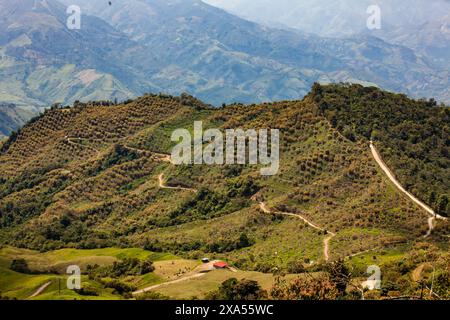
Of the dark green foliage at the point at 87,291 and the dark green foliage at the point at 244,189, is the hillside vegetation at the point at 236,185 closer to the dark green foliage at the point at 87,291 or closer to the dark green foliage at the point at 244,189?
the dark green foliage at the point at 244,189

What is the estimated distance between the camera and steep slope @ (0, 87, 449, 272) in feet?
212

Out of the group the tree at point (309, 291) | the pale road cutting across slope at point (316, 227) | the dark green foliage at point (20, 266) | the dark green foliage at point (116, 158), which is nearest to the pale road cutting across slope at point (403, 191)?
the pale road cutting across slope at point (316, 227)

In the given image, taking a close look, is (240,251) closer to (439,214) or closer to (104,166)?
(439,214)

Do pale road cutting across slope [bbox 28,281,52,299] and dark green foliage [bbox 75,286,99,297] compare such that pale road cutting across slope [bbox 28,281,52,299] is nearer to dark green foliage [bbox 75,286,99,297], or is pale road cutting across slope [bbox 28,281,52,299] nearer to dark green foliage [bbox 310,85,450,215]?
dark green foliage [bbox 75,286,99,297]

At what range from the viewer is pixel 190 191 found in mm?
88438

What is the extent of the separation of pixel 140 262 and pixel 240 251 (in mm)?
11694

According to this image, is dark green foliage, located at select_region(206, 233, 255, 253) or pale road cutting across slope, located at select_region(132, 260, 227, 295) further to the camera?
dark green foliage, located at select_region(206, 233, 255, 253)

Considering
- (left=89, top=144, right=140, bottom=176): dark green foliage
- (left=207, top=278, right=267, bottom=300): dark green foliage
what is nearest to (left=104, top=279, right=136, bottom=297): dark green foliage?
(left=207, top=278, right=267, bottom=300): dark green foliage

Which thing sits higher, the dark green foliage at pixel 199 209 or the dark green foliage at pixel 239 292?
the dark green foliage at pixel 199 209

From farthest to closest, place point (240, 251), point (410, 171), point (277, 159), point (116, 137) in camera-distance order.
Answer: point (116, 137)
point (277, 159)
point (410, 171)
point (240, 251)

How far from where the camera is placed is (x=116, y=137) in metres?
111

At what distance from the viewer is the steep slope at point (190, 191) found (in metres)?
64.6
